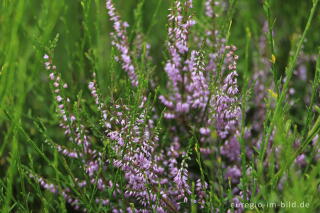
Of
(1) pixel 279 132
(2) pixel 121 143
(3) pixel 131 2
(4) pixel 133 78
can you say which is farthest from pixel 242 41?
(1) pixel 279 132

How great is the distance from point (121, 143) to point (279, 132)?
0.68 metres

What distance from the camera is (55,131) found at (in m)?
2.98

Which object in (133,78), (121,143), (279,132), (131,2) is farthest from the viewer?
(131,2)

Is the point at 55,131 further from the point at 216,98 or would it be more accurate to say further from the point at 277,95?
the point at 277,95

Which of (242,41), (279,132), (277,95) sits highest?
(242,41)

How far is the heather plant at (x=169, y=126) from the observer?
4.79 ft

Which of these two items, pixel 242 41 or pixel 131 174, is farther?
pixel 242 41

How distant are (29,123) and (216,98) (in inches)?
66.9

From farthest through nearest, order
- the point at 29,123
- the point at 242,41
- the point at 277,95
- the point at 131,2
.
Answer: the point at 131,2
the point at 242,41
the point at 29,123
the point at 277,95

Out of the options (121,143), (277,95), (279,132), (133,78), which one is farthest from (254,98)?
(279,132)

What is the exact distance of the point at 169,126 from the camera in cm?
226

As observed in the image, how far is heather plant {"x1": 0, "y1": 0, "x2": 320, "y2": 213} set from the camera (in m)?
1.46

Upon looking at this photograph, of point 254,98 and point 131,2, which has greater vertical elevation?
point 131,2

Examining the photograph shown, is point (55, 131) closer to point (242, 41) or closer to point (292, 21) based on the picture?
point (242, 41)
